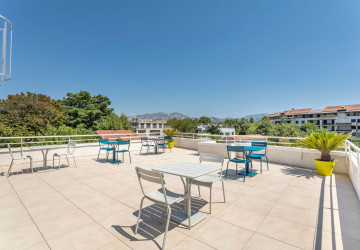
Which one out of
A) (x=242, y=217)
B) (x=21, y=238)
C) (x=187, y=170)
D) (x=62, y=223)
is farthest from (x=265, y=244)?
(x=21, y=238)

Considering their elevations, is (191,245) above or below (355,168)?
below

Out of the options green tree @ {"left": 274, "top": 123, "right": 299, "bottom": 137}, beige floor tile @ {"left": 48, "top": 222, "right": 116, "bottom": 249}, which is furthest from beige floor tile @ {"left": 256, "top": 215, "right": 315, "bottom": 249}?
green tree @ {"left": 274, "top": 123, "right": 299, "bottom": 137}

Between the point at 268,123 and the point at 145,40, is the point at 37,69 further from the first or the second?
the point at 268,123

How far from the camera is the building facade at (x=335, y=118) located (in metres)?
58.5

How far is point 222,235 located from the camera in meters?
2.19

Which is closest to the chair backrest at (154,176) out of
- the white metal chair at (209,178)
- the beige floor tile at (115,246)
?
the beige floor tile at (115,246)

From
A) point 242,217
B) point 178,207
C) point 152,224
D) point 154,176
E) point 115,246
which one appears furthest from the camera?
point 178,207

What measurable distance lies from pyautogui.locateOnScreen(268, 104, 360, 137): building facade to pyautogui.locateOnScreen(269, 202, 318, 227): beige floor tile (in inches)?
2864

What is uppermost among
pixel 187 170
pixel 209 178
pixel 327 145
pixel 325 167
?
pixel 327 145

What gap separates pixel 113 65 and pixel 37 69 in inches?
519

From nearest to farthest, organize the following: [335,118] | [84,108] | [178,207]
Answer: [178,207]
[84,108]
[335,118]

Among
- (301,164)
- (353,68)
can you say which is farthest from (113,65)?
(353,68)

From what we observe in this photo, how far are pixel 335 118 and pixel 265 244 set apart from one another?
81617 millimetres

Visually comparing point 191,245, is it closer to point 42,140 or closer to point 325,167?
point 325,167
